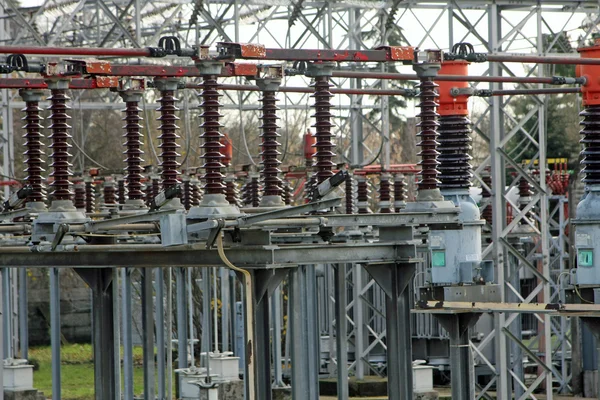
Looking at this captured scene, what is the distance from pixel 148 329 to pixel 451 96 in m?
3.77

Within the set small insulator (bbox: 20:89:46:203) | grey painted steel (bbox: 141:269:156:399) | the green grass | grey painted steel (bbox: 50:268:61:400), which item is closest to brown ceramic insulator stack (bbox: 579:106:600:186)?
grey painted steel (bbox: 141:269:156:399)

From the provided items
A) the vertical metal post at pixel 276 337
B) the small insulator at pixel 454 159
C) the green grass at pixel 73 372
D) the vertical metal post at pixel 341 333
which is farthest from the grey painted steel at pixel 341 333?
the green grass at pixel 73 372

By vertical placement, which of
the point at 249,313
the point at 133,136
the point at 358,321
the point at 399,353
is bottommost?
the point at 358,321

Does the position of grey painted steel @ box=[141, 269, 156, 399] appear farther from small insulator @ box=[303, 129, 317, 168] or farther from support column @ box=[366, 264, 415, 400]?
small insulator @ box=[303, 129, 317, 168]

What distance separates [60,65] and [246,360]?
297cm

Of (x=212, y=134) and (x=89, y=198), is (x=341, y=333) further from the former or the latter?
(x=89, y=198)

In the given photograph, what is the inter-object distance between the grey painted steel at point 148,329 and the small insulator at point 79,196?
105 inches

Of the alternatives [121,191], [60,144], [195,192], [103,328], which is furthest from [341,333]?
[121,191]

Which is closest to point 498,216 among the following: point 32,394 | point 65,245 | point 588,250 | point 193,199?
point 193,199

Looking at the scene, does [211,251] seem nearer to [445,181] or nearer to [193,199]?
[445,181]

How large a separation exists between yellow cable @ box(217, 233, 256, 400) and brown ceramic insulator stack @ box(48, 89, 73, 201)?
84.8 inches

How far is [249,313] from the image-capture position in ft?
32.5

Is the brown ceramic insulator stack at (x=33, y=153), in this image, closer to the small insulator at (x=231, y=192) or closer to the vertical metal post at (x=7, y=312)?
the small insulator at (x=231, y=192)

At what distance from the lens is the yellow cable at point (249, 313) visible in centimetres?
964
